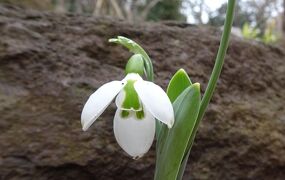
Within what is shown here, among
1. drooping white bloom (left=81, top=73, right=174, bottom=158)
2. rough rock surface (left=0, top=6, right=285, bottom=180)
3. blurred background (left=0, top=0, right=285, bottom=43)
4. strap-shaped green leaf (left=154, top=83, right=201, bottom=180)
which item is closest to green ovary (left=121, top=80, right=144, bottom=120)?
drooping white bloom (left=81, top=73, right=174, bottom=158)

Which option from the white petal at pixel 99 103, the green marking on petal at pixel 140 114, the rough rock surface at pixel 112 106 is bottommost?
the rough rock surface at pixel 112 106

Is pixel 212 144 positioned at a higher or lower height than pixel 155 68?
lower

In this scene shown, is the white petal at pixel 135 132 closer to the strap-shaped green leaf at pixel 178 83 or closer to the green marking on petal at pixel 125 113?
the green marking on petal at pixel 125 113

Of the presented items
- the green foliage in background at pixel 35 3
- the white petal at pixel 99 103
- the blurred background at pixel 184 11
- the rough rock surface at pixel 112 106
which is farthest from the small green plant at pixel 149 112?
the blurred background at pixel 184 11

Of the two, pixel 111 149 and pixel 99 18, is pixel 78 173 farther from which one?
pixel 99 18

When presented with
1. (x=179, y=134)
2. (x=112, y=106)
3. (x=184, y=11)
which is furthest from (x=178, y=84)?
(x=184, y=11)

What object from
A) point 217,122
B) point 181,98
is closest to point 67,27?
point 217,122

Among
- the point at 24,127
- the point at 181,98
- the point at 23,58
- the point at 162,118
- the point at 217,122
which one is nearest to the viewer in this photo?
the point at 162,118
